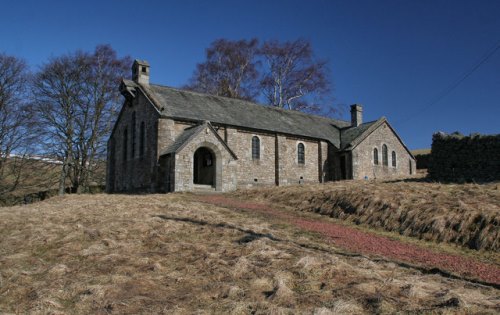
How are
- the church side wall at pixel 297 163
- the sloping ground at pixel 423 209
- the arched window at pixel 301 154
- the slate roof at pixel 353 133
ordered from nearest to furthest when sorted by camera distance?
the sloping ground at pixel 423 209
the church side wall at pixel 297 163
the arched window at pixel 301 154
the slate roof at pixel 353 133

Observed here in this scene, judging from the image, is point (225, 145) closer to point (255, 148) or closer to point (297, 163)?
point (255, 148)

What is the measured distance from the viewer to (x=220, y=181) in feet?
86.3

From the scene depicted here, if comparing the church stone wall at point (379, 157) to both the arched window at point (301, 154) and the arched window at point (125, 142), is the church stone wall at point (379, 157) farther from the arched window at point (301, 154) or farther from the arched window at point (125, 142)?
the arched window at point (125, 142)

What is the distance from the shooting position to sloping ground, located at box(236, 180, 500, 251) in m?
12.0

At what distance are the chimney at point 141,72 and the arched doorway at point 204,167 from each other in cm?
674

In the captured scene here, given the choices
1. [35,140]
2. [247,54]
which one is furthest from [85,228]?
[247,54]

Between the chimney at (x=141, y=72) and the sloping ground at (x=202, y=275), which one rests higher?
the chimney at (x=141, y=72)

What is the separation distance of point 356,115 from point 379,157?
527 centimetres

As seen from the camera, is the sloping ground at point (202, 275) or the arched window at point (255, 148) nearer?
the sloping ground at point (202, 275)

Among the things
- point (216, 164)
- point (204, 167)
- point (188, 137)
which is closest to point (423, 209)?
point (216, 164)

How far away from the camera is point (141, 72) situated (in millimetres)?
30266

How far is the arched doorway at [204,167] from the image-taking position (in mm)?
28250

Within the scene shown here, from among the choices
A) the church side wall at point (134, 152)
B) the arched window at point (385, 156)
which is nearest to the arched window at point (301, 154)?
the arched window at point (385, 156)

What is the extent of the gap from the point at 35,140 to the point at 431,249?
2967 cm
